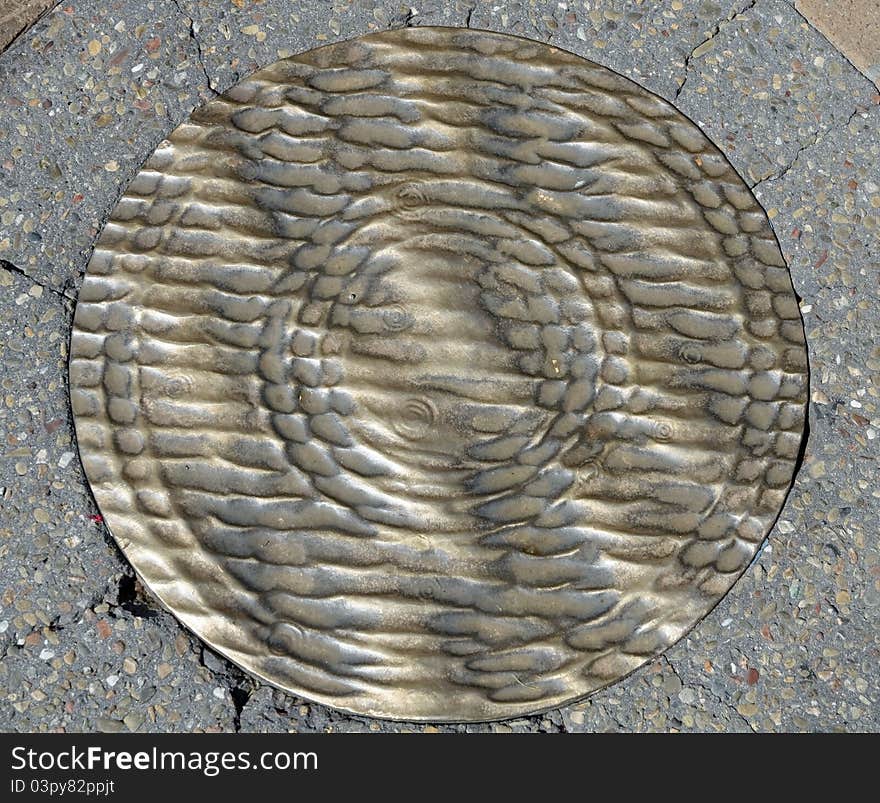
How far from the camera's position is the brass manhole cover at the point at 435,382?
1.65 metres

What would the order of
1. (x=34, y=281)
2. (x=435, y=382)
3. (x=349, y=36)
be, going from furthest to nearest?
(x=349, y=36), (x=34, y=281), (x=435, y=382)

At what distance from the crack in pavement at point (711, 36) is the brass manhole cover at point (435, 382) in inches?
5.3

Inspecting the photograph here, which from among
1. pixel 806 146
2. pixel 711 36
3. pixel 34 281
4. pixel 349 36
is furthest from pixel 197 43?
pixel 806 146

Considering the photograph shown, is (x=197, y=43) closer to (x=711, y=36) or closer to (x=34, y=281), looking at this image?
(x=34, y=281)

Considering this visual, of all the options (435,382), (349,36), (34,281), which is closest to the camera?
(435,382)

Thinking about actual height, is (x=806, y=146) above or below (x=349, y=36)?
above

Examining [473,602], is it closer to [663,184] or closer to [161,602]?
[161,602]

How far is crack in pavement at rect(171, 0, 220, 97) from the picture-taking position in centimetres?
189

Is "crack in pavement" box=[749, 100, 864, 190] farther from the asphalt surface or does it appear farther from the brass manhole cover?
the brass manhole cover

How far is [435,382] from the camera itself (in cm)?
171

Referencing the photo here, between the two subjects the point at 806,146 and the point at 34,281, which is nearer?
the point at 34,281

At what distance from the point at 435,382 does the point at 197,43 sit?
0.87 metres

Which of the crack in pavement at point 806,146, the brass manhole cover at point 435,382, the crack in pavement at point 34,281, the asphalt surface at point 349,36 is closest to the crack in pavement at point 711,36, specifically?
the asphalt surface at point 349,36

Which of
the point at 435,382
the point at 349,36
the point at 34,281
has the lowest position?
the point at 34,281
